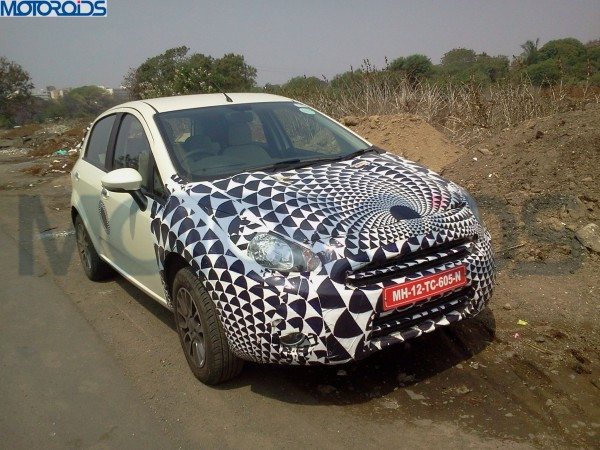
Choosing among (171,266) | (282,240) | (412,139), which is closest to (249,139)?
(171,266)

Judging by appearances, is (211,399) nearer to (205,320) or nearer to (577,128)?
(205,320)

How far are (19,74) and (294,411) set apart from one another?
5247cm

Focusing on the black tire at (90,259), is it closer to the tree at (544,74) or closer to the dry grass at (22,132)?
the tree at (544,74)

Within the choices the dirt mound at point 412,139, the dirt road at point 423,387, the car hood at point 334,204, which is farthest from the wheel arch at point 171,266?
the dirt mound at point 412,139

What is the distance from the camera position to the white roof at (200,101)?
4496 mm

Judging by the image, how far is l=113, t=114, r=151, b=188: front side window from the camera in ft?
13.6

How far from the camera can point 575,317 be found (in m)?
4.20

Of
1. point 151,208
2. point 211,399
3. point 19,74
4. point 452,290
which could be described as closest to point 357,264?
point 452,290

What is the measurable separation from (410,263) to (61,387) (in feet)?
7.93

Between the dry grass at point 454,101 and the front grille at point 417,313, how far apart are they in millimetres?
6565

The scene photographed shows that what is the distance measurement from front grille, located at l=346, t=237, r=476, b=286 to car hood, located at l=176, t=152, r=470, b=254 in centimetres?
11

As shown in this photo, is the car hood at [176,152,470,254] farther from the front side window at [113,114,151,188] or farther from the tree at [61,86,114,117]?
the tree at [61,86,114,117]

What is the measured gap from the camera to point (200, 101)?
4.64m

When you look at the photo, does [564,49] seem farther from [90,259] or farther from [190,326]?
[190,326]
